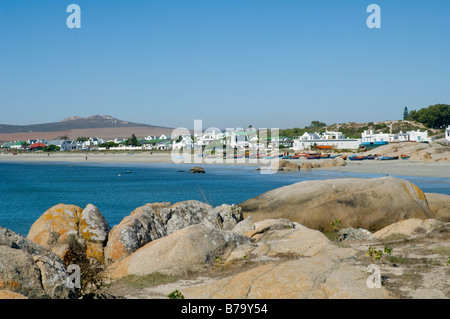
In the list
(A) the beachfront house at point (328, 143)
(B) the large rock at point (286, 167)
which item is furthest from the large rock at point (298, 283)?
(A) the beachfront house at point (328, 143)

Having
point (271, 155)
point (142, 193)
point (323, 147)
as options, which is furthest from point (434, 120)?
point (142, 193)

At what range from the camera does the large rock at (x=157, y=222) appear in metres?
14.3

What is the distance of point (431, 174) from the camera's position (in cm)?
5881

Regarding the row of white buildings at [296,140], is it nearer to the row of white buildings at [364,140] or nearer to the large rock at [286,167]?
the row of white buildings at [364,140]

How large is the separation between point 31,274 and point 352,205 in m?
15.1

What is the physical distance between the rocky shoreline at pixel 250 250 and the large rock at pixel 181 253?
30 mm

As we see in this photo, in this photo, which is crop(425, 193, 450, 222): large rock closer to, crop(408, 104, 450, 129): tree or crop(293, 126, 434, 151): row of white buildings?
crop(293, 126, 434, 151): row of white buildings

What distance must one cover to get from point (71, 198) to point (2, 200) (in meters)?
6.27

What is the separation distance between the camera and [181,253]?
12648 mm

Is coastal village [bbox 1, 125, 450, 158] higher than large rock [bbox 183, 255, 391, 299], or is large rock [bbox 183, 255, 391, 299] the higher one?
coastal village [bbox 1, 125, 450, 158]

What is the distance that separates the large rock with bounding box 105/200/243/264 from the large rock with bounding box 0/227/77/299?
4.74 metres

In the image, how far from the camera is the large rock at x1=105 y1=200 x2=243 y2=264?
14.3 m

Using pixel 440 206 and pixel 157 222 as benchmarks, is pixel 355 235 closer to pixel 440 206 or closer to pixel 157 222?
pixel 157 222

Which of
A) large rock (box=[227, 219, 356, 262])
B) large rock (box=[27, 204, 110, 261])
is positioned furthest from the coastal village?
large rock (box=[27, 204, 110, 261])
